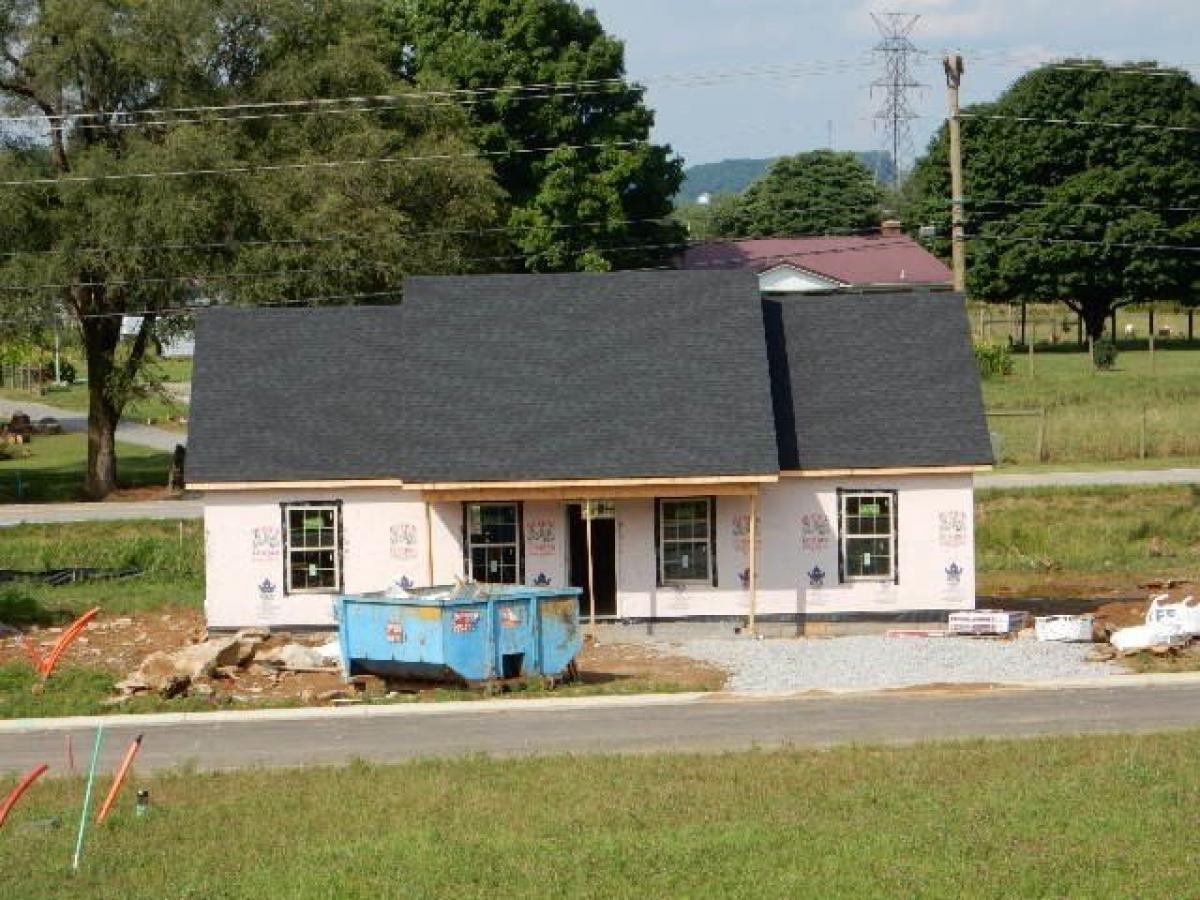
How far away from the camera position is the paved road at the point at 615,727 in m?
23.1

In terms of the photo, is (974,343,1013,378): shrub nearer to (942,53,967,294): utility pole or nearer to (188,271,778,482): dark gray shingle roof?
(942,53,967,294): utility pole

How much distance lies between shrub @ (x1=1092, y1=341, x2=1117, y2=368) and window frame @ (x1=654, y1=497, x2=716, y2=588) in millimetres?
47978

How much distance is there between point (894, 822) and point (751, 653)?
13331 mm

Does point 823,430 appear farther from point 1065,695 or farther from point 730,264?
point 730,264

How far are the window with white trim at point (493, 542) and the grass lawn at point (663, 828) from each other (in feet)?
37.5

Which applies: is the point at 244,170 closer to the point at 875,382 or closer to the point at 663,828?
the point at 875,382

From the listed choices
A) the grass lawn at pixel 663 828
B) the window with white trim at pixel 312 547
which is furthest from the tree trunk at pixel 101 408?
the grass lawn at pixel 663 828

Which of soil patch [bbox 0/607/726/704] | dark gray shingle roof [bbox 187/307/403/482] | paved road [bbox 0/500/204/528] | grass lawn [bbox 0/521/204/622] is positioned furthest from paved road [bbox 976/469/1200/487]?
paved road [bbox 0/500/204/528]

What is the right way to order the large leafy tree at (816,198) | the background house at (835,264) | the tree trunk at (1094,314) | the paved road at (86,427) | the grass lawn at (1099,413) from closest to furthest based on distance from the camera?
the grass lawn at (1099,413)
the paved road at (86,427)
the background house at (835,264)
the tree trunk at (1094,314)
the large leafy tree at (816,198)

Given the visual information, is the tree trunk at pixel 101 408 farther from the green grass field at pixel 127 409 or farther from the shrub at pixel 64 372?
the shrub at pixel 64 372

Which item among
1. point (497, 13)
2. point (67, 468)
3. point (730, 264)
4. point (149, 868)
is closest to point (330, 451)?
point (149, 868)

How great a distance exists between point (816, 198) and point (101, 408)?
223ft

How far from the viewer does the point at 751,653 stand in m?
30.8

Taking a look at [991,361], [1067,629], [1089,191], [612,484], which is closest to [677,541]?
[612,484]
